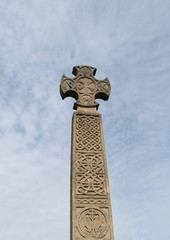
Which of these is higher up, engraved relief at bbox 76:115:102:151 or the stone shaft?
engraved relief at bbox 76:115:102:151

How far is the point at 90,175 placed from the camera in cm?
436

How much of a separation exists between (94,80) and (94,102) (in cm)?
60

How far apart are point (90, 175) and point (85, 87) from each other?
2011 mm

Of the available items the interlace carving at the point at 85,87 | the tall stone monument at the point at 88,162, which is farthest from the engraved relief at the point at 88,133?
the interlace carving at the point at 85,87

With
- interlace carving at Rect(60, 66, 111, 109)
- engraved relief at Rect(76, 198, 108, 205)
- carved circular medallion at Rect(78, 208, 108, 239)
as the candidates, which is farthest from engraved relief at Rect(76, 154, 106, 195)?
interlace carving at Rect(60, 66, 111, 109)

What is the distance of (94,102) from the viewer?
536cm

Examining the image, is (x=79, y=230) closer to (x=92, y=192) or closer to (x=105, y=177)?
(x=92, y=192)

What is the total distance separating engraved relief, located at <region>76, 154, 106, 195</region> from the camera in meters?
4.20

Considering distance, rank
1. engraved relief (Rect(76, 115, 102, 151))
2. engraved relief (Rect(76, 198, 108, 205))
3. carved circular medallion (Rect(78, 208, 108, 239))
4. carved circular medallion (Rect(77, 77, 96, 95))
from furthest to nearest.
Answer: carved circular medallion (Rect(77, 77, 96, 95))
engraved relief (Rect(76, 115, 102, 151))
engraved relief (Rect(76, 198, 108, 205))
carved circular medallion (Rect(78, 208, 108, 239))

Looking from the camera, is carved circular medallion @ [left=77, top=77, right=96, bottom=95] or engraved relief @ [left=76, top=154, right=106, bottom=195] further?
carved circular medallion @ [left=77, top=77, right=96, bottom=95]

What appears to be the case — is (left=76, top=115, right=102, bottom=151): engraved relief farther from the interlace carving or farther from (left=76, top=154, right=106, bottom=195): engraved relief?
the interlace carving

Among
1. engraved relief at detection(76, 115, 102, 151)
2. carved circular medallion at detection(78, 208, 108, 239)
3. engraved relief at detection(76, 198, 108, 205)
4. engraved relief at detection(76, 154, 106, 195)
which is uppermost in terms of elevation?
engraved relief at detection(76, 115, 102, 151)

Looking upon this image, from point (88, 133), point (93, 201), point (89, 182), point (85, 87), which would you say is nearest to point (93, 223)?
point (93, 201)

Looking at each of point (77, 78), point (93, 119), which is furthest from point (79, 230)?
point (77, 78)
